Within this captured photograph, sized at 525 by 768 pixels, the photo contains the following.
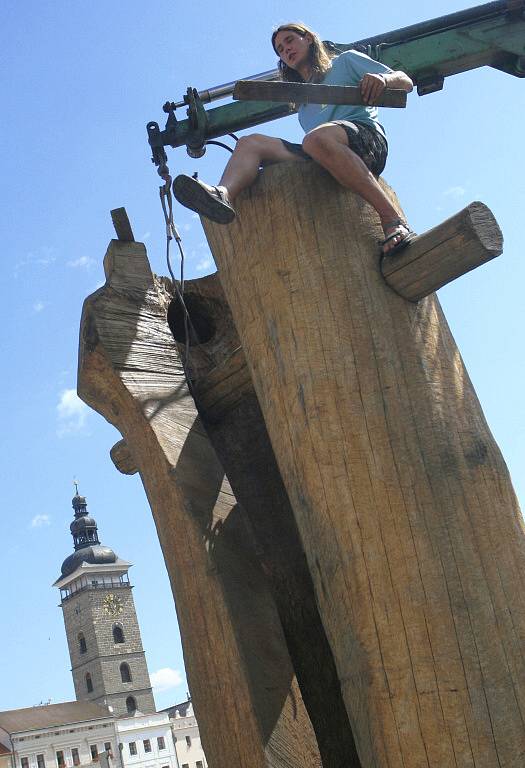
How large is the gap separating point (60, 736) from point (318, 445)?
58675 mm

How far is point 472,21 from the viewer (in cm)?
418

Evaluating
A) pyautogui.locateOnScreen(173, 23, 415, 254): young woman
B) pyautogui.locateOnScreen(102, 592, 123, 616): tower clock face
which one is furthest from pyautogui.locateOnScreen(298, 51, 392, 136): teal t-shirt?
pyautogui.locateOnScreen(102, 592, 123, 616): tower clock face

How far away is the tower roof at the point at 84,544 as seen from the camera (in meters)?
78.6

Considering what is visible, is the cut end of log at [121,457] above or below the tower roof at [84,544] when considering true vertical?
below

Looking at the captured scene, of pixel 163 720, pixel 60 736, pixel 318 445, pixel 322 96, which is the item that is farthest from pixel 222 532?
pixel 163 720

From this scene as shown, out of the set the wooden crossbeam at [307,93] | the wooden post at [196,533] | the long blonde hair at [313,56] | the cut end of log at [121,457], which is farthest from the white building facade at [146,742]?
the wooden crossbeam at [307,93]

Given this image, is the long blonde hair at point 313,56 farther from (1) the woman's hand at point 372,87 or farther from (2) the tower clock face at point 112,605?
(2) the tower clock face at point 112,605

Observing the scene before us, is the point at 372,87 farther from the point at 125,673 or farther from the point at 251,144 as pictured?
the point at 125,673

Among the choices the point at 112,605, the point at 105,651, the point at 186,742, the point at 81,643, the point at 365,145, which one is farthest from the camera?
the point at 112,605

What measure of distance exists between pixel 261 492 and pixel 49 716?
5952 centimetres

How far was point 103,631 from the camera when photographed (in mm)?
72688

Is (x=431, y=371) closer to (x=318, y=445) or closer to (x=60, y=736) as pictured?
(x=318, y=445)

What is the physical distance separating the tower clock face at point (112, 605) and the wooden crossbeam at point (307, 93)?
7491 cm

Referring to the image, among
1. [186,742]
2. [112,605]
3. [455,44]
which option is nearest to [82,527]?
[112,605]
